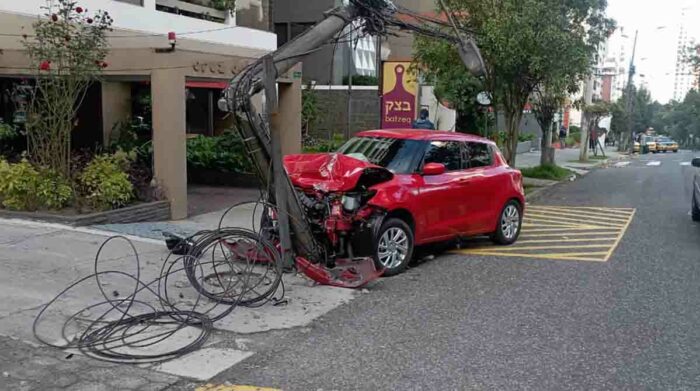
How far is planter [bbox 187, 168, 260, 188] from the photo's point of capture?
16062 millimetres

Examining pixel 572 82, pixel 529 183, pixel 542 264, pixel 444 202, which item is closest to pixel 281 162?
pixel 444 202

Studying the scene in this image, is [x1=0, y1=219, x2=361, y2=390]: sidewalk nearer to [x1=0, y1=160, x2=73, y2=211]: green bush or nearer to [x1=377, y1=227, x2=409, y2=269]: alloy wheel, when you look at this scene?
[x1=0, y1=160, x2=73, y2=211]: green bush

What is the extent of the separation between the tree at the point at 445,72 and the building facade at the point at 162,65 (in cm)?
428

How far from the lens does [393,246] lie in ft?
26.7

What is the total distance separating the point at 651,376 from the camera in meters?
5.05

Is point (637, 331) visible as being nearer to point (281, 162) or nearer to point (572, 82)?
point (281, 162)

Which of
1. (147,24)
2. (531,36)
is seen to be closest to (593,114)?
(531,36)

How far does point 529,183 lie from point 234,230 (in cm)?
1500

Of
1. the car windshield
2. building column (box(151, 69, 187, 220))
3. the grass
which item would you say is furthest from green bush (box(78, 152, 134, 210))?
the grass

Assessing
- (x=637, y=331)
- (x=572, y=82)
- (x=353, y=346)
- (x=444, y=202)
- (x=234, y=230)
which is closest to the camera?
(x=353, y=346)

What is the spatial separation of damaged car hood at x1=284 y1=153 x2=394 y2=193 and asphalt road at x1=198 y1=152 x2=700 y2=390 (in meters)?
1.24

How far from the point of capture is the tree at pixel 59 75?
10.0 metres

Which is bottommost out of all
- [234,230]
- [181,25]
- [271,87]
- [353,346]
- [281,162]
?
[353,346]

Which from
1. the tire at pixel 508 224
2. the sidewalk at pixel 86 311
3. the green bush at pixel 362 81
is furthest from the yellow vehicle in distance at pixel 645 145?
the sidewalk at pixel 86 311
